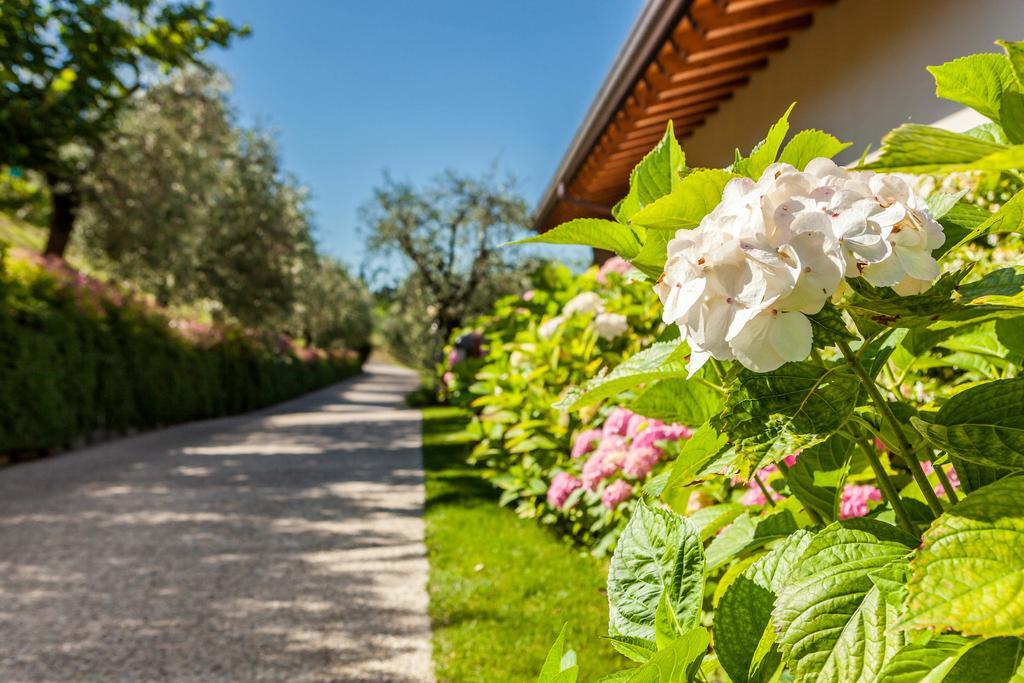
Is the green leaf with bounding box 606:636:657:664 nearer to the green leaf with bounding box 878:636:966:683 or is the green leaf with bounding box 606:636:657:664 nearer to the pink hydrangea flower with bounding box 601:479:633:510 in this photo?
the green leaf with bounding box 878:636:966:683

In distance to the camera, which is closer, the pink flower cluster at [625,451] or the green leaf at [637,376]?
the green leaf at [637,376]

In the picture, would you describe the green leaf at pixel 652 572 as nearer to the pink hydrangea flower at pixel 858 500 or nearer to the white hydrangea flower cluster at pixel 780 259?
the white hydrangea flower cluster at pixel 780 259

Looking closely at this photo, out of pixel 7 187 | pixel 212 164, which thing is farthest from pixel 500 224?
pixel 7 187

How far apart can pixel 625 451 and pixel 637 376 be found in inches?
73.3

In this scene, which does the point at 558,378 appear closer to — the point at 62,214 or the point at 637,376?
the point at 637,376

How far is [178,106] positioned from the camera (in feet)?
50.3

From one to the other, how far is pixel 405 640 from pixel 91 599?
176 cm

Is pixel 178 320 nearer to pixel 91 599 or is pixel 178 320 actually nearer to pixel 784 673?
pixel 91 599

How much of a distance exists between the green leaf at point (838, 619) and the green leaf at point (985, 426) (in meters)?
0.12

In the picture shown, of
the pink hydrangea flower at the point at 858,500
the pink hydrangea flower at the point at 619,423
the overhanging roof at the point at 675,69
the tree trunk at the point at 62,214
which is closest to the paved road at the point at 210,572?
the pink hydrangea flower at the point at 619,423

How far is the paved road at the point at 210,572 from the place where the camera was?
110 inches

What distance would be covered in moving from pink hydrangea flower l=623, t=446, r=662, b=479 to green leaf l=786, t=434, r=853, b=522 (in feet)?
4.76

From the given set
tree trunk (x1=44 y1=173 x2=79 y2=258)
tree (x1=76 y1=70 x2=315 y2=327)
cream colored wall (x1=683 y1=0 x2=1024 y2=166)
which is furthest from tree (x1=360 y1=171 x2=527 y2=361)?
cream colored wall (x1=683 y1=0 x2=1024 y2=166)

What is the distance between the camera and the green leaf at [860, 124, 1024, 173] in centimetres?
64
